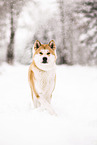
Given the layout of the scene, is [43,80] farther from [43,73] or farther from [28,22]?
[28,22]

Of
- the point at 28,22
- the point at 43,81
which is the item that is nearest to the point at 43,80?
the point at 43,81

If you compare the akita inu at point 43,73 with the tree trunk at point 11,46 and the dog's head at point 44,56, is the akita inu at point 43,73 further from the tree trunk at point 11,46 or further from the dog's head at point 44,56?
the tree trunk at point 11,46

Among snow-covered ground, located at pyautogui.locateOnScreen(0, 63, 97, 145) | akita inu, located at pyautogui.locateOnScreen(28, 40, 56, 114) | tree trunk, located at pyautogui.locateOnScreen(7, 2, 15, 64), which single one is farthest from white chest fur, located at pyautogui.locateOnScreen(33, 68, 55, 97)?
tree trunk, located at pyautogui.locateOnScreen(7, 2, 15, 64)

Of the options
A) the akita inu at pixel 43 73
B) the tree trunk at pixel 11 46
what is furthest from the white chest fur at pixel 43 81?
the tree trunk at pixel 11 46

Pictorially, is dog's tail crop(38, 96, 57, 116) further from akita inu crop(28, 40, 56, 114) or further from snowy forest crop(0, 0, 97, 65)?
snowy forest crop(0, 0, 97, 65)

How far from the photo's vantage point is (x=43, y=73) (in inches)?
37.2

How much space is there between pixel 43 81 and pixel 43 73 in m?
0.05

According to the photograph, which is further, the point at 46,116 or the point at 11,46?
the point at 11,46

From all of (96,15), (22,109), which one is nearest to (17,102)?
(22,109)

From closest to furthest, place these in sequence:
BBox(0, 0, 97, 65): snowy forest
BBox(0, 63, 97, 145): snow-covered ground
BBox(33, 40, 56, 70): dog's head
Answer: BBox(0, 63, 97, 145): snow-covered ground → BBox(33, 40, 56, 70): dog's head → BBox(0, 0, 97, 65): snowy forest

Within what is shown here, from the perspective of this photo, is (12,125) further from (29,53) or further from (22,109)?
(29,53)

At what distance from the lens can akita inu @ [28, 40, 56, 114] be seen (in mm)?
896

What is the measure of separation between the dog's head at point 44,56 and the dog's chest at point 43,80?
0.04m

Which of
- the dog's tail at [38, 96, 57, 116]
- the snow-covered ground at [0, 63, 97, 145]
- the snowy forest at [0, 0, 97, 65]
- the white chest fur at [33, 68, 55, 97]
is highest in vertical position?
the snowy forest at [0, 0, 97, 65]
